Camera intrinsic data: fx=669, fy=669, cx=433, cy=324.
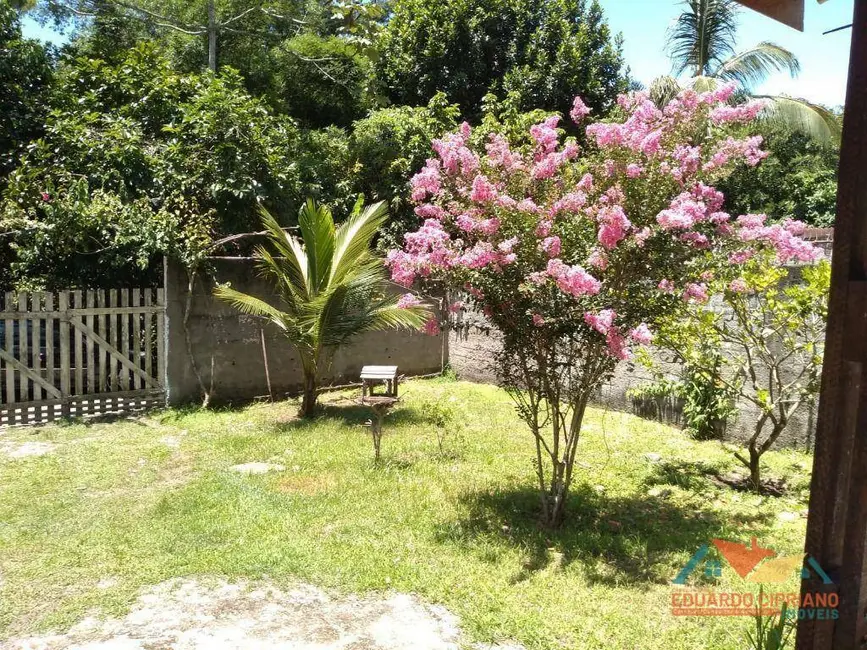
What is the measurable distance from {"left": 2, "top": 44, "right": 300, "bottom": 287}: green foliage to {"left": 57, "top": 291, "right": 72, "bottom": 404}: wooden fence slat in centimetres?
75

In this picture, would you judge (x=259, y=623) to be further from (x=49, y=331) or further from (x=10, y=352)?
(x=10, y=352)

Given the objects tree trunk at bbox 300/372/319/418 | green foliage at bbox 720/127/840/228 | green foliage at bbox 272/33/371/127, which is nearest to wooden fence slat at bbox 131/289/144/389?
tree trunk at bbox 300/372/319/418

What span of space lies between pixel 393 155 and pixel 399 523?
9624 mm

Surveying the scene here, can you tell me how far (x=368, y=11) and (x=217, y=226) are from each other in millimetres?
4164

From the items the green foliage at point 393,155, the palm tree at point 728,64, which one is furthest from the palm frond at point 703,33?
the green foliage at point 393,155

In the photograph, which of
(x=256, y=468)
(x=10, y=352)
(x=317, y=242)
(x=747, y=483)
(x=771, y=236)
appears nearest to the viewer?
(x=771, y=236)

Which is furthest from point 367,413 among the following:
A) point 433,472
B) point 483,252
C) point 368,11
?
point 368,11

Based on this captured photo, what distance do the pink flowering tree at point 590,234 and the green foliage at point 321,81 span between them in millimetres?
12046

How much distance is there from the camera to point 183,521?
4.92m

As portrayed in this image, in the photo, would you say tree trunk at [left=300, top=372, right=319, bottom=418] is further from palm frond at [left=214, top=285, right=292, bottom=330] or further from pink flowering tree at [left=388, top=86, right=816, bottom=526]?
pink flowering tree at [left=388, top=86, right=816, bottom=526]

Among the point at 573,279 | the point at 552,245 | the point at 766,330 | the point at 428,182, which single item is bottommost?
the point at 766,330

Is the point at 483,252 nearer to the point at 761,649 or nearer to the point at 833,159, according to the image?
the point at 761,649

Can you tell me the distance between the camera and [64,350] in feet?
26.0

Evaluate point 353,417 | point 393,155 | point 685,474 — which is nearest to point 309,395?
point 353,417
